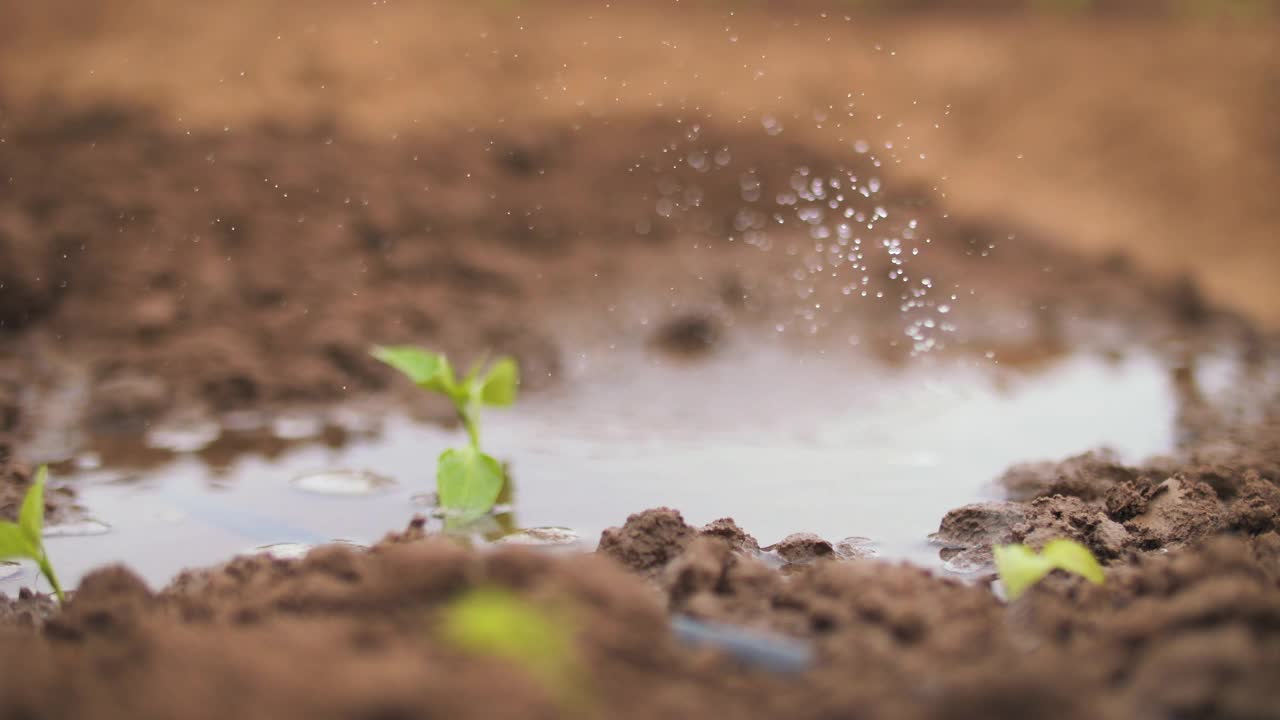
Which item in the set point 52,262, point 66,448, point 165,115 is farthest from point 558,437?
point 165,115

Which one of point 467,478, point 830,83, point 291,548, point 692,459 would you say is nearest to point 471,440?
point 467,478

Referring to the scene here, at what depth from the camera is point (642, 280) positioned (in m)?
3.55

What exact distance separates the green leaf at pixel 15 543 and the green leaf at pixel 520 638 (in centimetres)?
70

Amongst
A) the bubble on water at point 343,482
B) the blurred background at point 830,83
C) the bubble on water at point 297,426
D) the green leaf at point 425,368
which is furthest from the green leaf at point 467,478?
the blurred background at point 830,83

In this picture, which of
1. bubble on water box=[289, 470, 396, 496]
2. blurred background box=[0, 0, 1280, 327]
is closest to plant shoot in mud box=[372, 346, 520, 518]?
bubble on water box=[289, 470, 396, 496]

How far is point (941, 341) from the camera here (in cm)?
333

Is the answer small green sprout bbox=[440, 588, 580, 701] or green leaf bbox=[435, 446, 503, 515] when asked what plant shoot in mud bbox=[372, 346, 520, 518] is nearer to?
green leaf bbox=[435, 446, 503, 515]

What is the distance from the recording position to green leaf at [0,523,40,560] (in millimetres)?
1276

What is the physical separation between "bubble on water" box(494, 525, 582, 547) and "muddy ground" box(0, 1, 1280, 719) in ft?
1.00

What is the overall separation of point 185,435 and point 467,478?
890 mm

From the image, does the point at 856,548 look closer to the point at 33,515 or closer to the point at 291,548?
the point at 291,548

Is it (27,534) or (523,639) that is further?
(27,534)

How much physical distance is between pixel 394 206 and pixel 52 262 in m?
1.05

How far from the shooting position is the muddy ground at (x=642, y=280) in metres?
0.88
